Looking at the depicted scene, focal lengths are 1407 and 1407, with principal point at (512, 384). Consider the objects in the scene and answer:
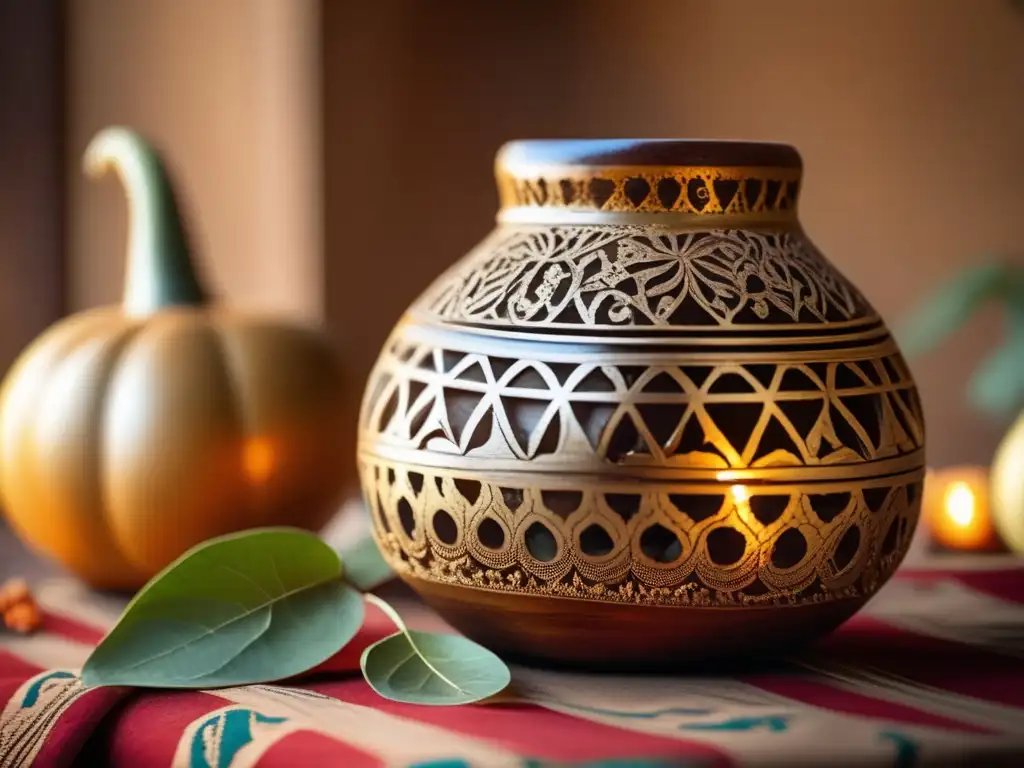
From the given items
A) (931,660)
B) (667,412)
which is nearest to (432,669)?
(667,412)

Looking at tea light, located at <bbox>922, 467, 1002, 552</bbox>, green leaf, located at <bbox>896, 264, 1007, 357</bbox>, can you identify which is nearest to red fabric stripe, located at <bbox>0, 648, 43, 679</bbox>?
tea light, located at <bbox>922, 467, 1002, 552</bbox>

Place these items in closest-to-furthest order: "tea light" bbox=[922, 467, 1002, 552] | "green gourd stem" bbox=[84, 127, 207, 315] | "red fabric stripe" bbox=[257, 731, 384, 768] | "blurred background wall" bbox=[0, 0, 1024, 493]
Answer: "red fabric stripe" bbox=[257, 731, 384, 768] → "green gourd stem" bbox=[84, 127, 207, 315] → "tea light" bbox=[922, 467, 1002, 552] → "blurred background wall" bbox=[0, 0, 1024, 493]

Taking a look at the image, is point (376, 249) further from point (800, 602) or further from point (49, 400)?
point (800, 602)

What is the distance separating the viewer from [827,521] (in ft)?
2.24

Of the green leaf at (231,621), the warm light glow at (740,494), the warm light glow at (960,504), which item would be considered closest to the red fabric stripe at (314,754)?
the green leaf at (231,621)

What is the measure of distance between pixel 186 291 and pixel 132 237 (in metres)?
0.06

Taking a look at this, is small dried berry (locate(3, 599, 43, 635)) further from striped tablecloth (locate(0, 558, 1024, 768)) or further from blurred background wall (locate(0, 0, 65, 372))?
blurred background wall (locate(0, 0, 65, 372))

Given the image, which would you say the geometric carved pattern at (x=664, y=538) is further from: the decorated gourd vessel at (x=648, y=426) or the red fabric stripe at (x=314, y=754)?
the red fabric stripe at (x=314, y=754)

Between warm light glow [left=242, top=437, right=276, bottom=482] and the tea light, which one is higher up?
warm light glow [left=242, top=437, right=276, bottom=482]

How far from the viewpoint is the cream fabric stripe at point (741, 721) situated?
606mm

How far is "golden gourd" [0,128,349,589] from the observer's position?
1.00m

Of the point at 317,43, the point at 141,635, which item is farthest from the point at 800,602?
the point at 317,43

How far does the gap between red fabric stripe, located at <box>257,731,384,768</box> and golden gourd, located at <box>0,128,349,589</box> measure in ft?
1.31

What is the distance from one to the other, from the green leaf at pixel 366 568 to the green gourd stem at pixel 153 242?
0.31 m
